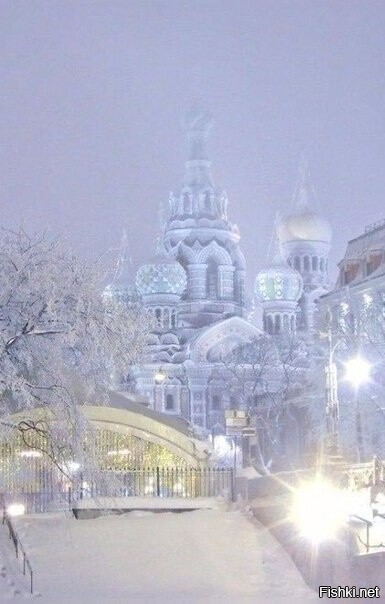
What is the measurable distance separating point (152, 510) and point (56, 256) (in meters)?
6.95

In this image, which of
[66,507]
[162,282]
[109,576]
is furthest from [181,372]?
[109,576]

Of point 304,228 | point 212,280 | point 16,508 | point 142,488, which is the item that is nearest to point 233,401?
point 212,280

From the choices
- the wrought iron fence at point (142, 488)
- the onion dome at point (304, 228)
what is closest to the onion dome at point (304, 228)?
the onion dome at point (304, 228)

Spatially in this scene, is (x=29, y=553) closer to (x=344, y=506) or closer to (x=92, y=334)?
(x=92, y=334)

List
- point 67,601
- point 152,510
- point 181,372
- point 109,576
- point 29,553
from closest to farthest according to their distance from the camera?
point 67,601 < point 109,576 < point 29,553 < point 152,510 < point 181,372

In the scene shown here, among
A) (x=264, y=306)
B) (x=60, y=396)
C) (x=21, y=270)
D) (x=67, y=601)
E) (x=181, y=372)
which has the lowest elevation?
(x=67, y=601)

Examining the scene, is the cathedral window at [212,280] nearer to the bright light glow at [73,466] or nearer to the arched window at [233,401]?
the arched window at [233,401]

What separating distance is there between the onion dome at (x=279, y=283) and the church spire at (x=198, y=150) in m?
14.0

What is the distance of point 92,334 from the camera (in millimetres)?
23562

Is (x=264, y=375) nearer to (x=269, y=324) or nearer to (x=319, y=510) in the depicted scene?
(x=269, y=324)

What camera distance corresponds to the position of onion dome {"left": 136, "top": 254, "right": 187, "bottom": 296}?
94750 millimetres

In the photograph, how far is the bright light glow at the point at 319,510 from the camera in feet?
70.7

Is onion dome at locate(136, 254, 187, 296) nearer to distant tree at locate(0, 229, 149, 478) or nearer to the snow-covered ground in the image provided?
the snow-covered ground

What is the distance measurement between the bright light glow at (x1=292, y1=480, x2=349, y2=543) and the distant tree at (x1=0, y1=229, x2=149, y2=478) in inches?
185
